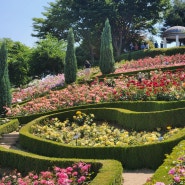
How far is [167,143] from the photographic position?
8023mm

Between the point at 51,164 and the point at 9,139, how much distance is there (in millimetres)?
4703

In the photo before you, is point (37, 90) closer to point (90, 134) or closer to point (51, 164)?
point (90, 134)

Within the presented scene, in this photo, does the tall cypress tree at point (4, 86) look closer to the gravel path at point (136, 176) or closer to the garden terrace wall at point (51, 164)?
the garden terrace wall at point (51, 164)

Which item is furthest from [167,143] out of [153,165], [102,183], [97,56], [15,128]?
[97,56]

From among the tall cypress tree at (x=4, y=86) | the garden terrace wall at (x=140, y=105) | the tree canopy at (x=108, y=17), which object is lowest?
the garden terrace wall at (x=140, y=105)

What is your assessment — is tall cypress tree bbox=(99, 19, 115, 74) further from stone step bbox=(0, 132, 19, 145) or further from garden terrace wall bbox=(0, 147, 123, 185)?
garden terrace wall bbox=(0, 147, 123, 185)

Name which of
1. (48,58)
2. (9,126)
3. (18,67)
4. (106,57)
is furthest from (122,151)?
(18,67)

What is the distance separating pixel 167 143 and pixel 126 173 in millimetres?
1052

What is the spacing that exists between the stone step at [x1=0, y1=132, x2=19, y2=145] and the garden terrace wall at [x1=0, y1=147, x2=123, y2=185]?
246 centimetres

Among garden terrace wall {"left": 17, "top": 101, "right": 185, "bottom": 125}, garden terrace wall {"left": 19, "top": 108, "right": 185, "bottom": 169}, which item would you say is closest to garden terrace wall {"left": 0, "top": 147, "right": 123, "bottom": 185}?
garden terrace wall {"left": 19, "top": 108, "right": 185, "bottom": 169}

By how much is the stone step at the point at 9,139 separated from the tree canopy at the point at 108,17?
2429 cm

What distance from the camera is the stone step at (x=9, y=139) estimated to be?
12130 mm

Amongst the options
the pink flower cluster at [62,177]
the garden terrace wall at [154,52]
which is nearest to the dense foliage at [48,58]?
the garden terrace wall at [154,52]

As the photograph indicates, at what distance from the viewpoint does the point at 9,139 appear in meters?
12.2
